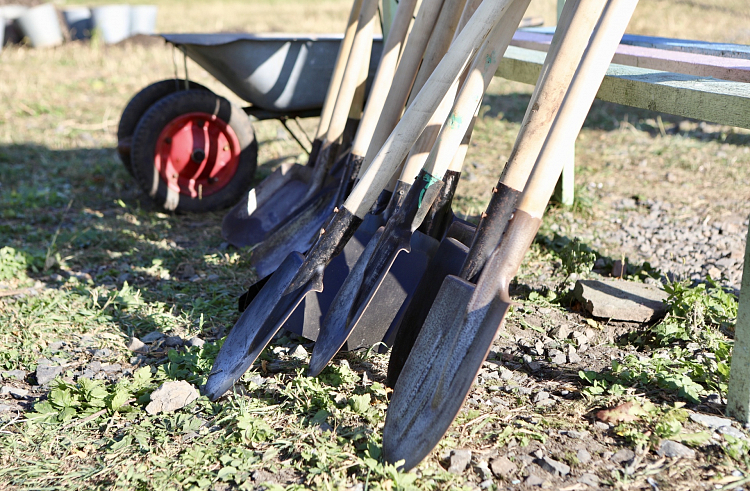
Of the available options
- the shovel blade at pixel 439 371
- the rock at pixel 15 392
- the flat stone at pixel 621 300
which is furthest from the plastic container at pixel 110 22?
the shovel blade at pixel 439 371

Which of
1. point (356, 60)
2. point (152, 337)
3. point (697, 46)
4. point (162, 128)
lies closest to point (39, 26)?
point (162, 128)

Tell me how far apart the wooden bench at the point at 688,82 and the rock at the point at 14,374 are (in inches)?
72.7

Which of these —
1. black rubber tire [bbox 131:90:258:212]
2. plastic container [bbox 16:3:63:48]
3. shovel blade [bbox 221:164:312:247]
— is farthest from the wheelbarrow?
plastic container [bbox 16:3:63:48]

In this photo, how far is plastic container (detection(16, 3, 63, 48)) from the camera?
824cm

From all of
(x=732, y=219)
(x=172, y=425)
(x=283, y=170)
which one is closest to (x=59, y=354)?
(x=172, y=425)

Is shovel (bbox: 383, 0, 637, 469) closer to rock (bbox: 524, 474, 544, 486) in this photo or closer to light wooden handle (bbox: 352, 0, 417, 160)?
rock (bbox: 524, 474, 544, 486)

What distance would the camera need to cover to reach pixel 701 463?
1454 millimetres

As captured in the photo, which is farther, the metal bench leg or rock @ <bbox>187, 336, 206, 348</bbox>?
rock @ <bbox>187, 336, 206, 348</bbox>

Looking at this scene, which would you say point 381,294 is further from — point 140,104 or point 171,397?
point 140,104

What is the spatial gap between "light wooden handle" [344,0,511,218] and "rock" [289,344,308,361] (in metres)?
0.48

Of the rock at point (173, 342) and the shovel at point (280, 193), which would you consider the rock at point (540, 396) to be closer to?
the rock at point (173, 342)

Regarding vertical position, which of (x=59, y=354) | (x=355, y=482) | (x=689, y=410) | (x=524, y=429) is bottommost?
(x=59, y=354)

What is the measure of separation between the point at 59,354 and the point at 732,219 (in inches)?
123

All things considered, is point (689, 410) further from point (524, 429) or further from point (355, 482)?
point (355, 482)
